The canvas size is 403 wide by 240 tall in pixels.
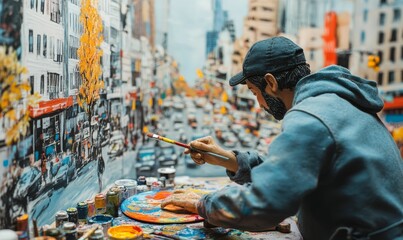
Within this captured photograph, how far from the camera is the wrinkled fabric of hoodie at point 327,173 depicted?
115 cm

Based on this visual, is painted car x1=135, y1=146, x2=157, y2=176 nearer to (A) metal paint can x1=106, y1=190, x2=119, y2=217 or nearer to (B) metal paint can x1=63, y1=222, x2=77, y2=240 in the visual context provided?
(A) metal paint can x1=106, y1=190, x2=119, y2=217

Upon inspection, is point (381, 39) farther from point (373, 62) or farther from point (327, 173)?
point (327, 173)

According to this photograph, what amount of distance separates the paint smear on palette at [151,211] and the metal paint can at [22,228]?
439mm

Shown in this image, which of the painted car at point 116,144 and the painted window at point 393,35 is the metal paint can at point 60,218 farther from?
the painted window at point 393,35

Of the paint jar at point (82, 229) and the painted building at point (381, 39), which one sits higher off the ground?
the painted building at point (381, 39)

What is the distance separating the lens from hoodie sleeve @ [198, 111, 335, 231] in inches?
44.8

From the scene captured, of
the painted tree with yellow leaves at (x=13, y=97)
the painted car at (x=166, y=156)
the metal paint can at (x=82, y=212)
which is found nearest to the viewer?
the painted tree with yellow leaves at (x=13, y=97)

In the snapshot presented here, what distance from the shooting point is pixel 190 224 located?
1619 mm

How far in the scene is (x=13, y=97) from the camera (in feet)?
4.25

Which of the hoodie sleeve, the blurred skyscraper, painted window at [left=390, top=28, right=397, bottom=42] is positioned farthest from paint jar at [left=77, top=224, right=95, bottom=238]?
painted window at [left=390, top=28, right=397, bottom=42]

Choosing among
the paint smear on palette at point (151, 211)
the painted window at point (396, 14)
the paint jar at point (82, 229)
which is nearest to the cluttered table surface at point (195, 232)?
the paint smear on palette at point (151, 211)

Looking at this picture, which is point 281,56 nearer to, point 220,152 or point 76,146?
point 220,152

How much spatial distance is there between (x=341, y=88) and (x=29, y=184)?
1.10 m

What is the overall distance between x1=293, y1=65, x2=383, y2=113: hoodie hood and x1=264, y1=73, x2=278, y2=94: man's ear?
11cm
